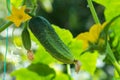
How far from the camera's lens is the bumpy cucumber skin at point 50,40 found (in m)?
1.17

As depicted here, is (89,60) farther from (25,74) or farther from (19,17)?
(19,17)

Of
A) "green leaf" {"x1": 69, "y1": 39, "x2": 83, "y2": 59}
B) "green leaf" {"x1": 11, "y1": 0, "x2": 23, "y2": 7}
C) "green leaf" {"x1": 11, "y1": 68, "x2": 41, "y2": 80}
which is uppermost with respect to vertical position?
"green leaf" {"x1": 11, "y1": 0, "x2": 23, "y2": 7}

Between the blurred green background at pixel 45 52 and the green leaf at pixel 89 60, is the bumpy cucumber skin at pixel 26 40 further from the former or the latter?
the green leaf at pixel 89 60

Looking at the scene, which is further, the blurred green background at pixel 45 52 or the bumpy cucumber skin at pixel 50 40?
the blurred green background at pixel 45 52

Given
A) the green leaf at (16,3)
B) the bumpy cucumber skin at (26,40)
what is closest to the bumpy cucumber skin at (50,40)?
the bumpy cucumber skin at (26,40)

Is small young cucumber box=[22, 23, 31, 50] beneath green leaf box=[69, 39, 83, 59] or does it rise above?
beneath

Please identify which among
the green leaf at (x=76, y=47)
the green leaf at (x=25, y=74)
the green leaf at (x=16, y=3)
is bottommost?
the green leaf at (x=25, y=74)

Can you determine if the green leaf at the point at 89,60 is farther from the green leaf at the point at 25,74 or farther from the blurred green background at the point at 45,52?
the green leaf at the point at 25,74

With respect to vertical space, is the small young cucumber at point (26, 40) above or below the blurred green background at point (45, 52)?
below

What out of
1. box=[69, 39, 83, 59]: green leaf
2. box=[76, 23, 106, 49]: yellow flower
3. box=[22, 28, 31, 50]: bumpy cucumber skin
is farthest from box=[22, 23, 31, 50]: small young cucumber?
box=[69, 39, 83, 59]: green leaf

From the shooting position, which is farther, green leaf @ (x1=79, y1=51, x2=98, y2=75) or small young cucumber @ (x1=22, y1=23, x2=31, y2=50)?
green leaf @ (x1=79, y1=51, x2=98, y2=75)

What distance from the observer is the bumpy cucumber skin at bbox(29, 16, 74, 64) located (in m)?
1.17

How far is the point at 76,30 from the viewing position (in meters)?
5.33

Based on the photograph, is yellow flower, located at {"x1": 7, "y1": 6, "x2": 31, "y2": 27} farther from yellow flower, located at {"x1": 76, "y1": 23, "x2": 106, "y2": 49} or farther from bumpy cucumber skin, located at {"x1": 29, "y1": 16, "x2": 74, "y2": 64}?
yellow flower, located at {"x1": 76, "y1": 23, "x2": 106, "y2": 49}
